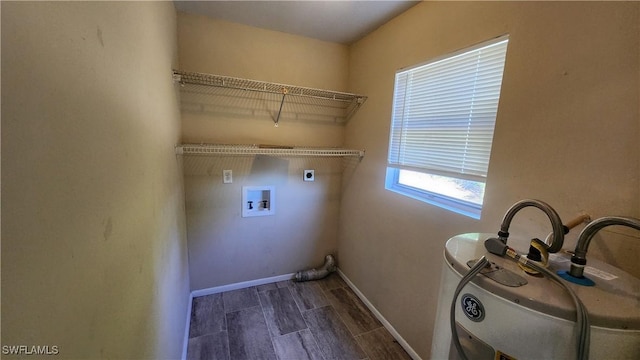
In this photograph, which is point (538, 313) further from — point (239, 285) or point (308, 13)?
point (239, 285)

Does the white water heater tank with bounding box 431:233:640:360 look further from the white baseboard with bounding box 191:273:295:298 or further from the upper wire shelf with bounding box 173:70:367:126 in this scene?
the white baseboard with bounding box 191:273:295:298

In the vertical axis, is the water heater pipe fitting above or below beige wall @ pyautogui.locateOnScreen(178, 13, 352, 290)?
below

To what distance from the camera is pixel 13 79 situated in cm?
33

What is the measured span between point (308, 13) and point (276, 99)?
72 cm

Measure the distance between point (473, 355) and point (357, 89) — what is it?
81.6 inches

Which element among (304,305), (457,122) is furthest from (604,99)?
(304,305)

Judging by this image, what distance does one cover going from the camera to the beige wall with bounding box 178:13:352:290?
199 cm

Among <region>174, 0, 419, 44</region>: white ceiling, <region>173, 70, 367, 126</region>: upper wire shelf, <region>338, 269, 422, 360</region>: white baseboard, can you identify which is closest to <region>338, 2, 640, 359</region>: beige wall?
<region>338, 269, 422, 360</region>: white baseboard

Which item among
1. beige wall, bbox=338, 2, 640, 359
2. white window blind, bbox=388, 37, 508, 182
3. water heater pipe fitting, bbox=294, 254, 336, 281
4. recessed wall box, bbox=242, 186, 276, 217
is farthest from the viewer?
water heater pipe fitting, bbox=294, 254, 336, 281

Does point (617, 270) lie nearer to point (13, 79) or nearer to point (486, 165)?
point (486, 165)

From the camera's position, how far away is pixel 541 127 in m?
1.02

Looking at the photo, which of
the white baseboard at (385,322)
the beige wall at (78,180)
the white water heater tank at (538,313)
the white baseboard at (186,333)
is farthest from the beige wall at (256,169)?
the white water heater tank at (538,313)

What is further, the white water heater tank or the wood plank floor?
the wood plank floor

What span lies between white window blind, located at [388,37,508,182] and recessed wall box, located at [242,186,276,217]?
46.0 inches
